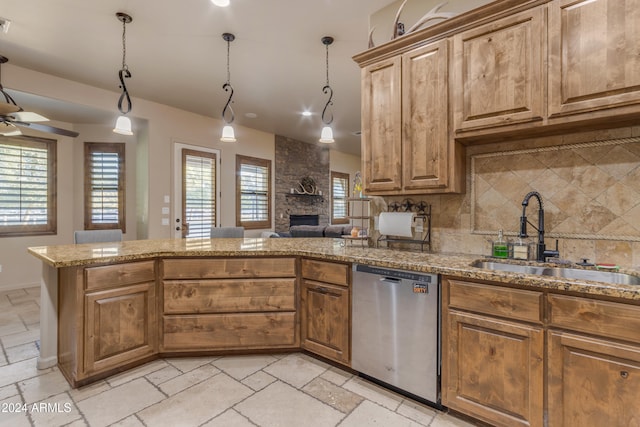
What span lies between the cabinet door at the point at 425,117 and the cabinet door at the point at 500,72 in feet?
0.31

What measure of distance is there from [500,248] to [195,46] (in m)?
3.46

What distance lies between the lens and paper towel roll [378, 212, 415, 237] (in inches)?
98.0

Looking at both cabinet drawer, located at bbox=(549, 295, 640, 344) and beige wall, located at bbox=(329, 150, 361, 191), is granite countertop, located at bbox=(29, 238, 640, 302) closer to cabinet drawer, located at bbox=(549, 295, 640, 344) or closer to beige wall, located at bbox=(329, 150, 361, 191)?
cabinet drawer, located at bbox=(549, 295, 640, 344)

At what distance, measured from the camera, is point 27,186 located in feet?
16.0

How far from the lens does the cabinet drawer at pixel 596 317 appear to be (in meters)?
1.31

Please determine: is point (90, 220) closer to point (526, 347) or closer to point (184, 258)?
point (184, 258)

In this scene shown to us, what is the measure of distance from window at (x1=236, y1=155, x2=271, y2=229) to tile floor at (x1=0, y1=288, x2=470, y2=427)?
157 inches

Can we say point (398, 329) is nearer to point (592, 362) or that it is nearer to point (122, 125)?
point (592, 362)

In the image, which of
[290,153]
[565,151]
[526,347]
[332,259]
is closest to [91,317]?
[332,259]

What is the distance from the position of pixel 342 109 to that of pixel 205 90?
86.4 inches

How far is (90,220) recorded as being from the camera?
5.44m

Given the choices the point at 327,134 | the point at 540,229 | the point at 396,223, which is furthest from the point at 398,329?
the point at 327,134

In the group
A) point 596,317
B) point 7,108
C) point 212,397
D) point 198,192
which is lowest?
point 212,397

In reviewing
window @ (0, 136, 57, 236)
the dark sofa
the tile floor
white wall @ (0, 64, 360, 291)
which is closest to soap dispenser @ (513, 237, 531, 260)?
the tile floor
